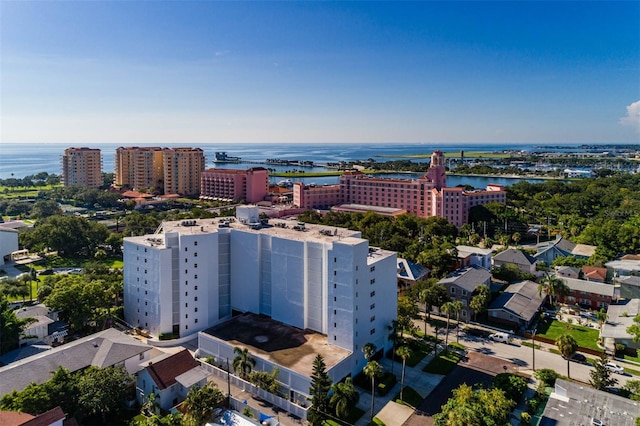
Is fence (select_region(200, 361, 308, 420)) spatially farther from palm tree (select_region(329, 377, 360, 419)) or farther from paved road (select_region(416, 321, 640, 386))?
paved road (select_region(416, 321, 640, 386))

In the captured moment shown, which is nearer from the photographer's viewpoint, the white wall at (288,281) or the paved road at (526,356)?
the paved road at (526,356)

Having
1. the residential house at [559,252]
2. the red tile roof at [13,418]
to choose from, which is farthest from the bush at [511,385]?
the residential house at [559,252]

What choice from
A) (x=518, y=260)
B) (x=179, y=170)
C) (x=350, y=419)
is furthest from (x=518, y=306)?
(x=179, y=170)

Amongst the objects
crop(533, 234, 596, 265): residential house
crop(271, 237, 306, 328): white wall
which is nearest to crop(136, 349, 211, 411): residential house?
crop(271, 237, 306, 328): white wall

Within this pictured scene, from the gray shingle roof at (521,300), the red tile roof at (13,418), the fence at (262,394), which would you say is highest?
the gray shingle roof at (521,300)

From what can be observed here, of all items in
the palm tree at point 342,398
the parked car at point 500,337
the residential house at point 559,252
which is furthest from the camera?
the residential house at point 559,252

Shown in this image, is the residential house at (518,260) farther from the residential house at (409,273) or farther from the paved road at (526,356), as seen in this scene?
the paved road at (526,356)
